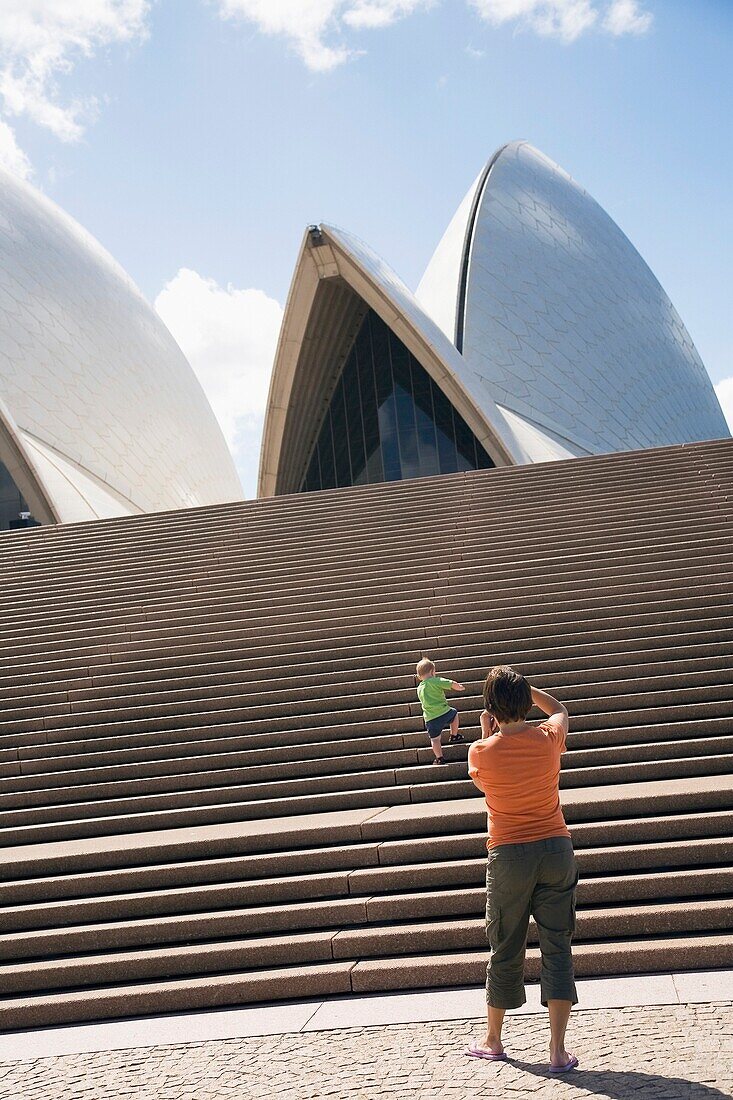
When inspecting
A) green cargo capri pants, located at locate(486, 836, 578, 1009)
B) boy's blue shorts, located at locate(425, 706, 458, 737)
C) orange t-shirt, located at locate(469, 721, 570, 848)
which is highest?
boy's blue shorts, located at locate(425, 706, 458, 737)

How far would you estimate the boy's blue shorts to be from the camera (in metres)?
5.80

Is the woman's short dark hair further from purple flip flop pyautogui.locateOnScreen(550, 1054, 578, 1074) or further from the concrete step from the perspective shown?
the concrete step

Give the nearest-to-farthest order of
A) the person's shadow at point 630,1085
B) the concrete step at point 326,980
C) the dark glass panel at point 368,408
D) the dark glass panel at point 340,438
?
the person's shadow at point 630,1085 → the concrete step at point 326,980 → the dark glass panel at point 368,408 → the dark glass panel at point 340,438

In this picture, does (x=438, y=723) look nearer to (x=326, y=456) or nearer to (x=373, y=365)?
(x=373, y=365)

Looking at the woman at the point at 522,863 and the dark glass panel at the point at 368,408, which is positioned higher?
the dark glass panel at the point at 368,408

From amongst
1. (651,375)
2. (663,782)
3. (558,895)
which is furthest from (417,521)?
(651,375)

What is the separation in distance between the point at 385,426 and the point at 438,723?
15840 millimetres

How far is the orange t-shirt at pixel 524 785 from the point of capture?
10.1ft

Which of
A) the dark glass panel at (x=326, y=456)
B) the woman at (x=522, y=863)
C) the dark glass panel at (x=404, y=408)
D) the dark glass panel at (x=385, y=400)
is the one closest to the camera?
the woman at (x=522, y=863)

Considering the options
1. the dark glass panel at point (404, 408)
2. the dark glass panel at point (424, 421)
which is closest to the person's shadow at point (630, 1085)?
the dark glass panel at point (424, 421)

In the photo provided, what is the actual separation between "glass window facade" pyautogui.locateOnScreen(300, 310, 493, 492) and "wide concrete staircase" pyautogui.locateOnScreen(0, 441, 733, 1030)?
904 centimetres

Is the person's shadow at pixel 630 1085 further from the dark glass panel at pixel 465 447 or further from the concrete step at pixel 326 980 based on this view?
the dark glass panel at pixel 465 447

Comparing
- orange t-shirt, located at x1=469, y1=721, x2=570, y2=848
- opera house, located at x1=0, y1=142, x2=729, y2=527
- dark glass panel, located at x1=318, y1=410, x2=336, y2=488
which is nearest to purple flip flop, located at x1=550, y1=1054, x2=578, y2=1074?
orange t-shirt, located at x1=469, y1=721, x2=570, y2=848

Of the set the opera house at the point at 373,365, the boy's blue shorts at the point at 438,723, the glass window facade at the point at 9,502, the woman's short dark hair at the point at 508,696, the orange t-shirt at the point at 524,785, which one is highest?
the opera house at the point at 373,365
